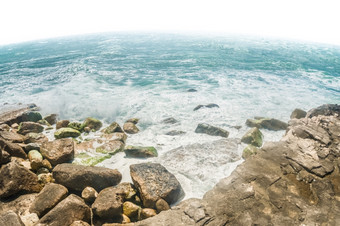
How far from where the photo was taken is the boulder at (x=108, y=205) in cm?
443

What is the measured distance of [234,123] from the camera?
10977 mm

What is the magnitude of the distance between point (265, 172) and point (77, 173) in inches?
208

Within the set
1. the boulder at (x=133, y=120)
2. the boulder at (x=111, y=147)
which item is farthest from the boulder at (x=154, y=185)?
the boulder at (x=133, y=120)

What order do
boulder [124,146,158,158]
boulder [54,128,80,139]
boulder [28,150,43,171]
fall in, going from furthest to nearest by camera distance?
boulder [54,128,80,139]
boulder [124,146,158,158]
boulder [28,150,43,171]

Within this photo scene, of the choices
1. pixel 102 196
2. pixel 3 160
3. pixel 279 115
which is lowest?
pixel 279 115

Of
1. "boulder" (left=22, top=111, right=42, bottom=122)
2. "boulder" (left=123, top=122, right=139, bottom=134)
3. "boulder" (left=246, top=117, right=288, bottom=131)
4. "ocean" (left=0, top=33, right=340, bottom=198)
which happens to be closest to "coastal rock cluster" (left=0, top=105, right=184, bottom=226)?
"ocean" (left=0, top=33, right=340, bottom=198)

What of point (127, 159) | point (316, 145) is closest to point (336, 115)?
point (316, 145)

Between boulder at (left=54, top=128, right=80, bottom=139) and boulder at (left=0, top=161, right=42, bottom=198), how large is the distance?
12.7 ft

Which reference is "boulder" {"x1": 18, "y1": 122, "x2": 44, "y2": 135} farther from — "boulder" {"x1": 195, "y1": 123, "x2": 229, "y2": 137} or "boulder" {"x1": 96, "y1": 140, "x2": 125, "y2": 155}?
"boulder" {"x1": 195, "y1": 123, "x2": 229, "y2": 137}

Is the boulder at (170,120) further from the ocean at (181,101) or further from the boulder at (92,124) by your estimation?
the boulder at (92,124)

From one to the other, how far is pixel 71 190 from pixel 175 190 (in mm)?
3099

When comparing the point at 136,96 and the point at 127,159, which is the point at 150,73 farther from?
the point at 127,159

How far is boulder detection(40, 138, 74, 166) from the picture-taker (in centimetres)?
655

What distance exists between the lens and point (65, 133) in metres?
8.94
